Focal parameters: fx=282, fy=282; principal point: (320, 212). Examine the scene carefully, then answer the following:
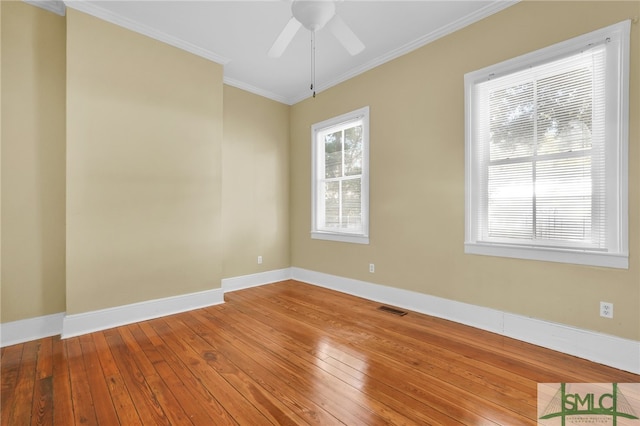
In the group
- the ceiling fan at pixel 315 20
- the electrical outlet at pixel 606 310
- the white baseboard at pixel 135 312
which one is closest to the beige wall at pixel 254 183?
the white baseboard at pixel 135 312

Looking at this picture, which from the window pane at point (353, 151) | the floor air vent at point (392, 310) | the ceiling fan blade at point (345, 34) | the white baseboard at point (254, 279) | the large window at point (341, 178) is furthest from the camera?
the white baseboard at point (254, 279)

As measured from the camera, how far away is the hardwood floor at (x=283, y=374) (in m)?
1.60

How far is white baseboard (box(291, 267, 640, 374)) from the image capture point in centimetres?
204

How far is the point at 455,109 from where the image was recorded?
9.63ft

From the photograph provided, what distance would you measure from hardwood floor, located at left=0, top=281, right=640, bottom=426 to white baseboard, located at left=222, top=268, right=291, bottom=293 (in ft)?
3.71

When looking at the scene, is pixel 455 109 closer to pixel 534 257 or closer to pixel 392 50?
pixel 392 50

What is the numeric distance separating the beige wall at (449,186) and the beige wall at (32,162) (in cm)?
310

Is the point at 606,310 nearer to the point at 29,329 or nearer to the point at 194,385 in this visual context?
the point at 194,385

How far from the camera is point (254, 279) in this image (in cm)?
440

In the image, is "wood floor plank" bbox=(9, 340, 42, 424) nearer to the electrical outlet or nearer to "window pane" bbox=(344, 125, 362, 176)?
"window pane" bbox=(344, 125, 362, 176)

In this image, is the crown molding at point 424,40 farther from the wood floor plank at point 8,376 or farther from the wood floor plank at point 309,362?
the wood floor plank at point 8,376

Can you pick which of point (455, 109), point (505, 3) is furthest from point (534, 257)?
point (505, 3)

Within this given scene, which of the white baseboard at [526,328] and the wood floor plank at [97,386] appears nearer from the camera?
the wood floor plank at [97,386]

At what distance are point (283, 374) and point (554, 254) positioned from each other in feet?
7.80
